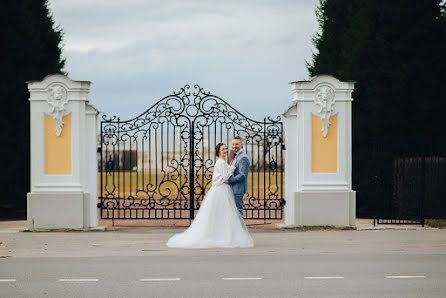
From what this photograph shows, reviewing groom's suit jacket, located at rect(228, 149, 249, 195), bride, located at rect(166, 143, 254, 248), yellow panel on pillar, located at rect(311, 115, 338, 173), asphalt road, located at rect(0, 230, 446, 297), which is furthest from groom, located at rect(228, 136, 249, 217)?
yellow panel on pillar, located at rect(311, 115, 338, 173)

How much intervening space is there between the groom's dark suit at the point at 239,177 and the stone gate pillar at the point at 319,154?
2.92 meters

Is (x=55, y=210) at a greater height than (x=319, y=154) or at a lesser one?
lesser

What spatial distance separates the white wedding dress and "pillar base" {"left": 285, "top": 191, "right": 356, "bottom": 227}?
307 cm

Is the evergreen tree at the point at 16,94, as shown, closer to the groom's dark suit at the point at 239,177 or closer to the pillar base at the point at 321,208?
the pillar base at the point at 321,208

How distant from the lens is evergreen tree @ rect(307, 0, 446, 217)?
17438 mm

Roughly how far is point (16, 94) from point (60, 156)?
3885 millimetres

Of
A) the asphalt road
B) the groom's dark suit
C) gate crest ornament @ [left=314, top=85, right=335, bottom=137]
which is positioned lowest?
the asphalt road

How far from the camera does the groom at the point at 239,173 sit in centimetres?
1223

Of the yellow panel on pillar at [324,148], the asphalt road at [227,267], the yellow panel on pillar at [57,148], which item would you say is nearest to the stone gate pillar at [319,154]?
the yellow panel on pillar at [324,148]

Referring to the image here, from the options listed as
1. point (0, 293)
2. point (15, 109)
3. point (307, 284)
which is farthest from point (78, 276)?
point (15, 109)

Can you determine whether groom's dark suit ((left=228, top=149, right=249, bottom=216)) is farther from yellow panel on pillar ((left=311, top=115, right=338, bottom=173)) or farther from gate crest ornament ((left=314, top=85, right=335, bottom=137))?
gate crest ornament ((left=314, top=85, right=335, bottom=137))

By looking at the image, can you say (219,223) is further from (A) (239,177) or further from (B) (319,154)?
(B) (319,154)

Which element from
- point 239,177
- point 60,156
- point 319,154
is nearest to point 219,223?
point 239,177

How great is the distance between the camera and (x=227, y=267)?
959 centimetres
